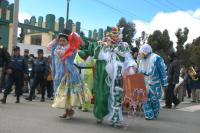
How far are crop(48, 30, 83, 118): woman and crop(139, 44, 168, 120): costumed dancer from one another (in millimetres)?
2113

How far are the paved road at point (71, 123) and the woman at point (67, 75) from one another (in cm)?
38

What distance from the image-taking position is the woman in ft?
32.8

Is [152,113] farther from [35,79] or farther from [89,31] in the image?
[89,31]

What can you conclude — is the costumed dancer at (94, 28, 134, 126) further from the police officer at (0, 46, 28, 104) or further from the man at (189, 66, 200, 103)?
the man at (189, 66, 200, 103)

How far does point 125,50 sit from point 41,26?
2934cm

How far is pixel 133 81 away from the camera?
9.66 meters

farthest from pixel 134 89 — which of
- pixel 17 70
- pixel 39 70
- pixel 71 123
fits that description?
pixel 39 70

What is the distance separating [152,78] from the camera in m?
11.7

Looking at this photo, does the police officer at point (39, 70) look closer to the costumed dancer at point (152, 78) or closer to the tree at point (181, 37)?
the costumed dancer at point (152, 78)

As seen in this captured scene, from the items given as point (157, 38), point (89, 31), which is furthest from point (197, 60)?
point (89, 31)

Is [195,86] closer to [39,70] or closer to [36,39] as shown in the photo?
[39,70]

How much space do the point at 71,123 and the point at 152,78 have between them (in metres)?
2.87

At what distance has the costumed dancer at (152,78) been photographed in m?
11.6

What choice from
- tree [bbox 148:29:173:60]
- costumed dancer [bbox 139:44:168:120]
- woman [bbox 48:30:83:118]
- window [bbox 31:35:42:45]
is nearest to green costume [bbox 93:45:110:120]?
woman [bbox 48:30:83:118]
